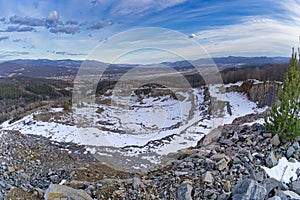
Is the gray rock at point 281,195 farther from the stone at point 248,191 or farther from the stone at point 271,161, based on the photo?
the stone at point 271,161

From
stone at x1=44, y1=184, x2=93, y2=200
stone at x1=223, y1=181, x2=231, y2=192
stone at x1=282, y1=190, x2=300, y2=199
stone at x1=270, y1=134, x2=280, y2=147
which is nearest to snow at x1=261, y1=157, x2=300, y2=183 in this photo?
stone at x1=282, y1=190, x2=300, y2=199

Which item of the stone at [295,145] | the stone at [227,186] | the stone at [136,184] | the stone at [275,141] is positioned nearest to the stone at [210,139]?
the stone at [275,141]

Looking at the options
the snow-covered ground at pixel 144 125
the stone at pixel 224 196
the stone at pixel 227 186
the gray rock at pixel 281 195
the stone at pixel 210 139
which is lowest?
the snow-covered ground at pixel 144 125

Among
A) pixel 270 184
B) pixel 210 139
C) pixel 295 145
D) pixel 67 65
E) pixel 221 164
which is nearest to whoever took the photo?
pixel 270 184

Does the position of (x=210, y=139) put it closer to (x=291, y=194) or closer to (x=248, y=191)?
(x=291, y=194)

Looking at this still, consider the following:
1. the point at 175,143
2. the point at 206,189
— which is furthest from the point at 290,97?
the point at 175,143

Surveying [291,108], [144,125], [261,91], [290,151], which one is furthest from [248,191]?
[261,91]
